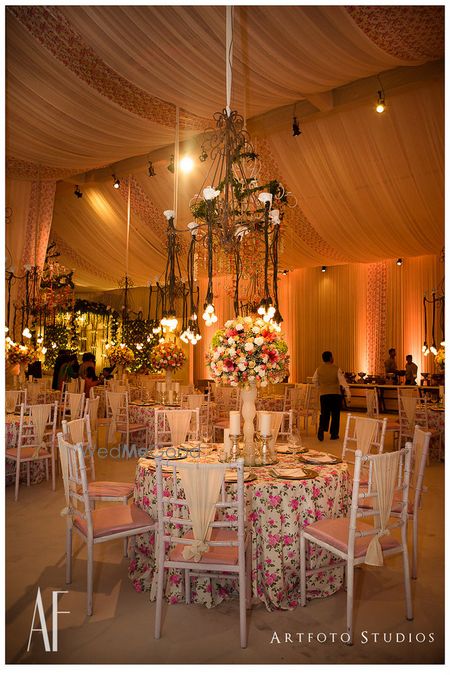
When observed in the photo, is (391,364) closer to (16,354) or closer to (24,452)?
(16,354)

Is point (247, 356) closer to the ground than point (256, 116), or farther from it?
closer to the ground

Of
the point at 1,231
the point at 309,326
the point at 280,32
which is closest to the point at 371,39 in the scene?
the point at 280,32

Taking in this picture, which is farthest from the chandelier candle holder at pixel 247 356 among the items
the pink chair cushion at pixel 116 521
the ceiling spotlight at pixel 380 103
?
the ceiling spotlight at pixel 380 103

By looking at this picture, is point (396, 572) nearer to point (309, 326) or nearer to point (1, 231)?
point (1, 231)

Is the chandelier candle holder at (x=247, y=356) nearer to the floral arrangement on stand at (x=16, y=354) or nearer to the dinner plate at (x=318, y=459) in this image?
the dinner plate at (x=318, y=459)

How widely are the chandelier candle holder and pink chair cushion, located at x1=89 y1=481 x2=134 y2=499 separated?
1003mm

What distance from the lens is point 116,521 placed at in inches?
136

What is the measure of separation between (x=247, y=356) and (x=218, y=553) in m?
1.40

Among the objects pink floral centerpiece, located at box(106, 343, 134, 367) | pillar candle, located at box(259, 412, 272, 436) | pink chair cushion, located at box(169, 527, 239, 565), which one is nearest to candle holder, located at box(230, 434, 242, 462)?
pillar candle, located at box(259, 412, 272, 436)

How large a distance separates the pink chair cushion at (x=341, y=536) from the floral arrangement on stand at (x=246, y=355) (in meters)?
1.07

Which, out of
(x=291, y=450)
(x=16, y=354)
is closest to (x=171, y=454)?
(x=291, y=450)

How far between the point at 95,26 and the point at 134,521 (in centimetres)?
484

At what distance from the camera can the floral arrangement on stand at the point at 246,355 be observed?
3826 mm

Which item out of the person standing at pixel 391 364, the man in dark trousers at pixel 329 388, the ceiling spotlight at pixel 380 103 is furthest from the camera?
the person standing at pixel 391 364
